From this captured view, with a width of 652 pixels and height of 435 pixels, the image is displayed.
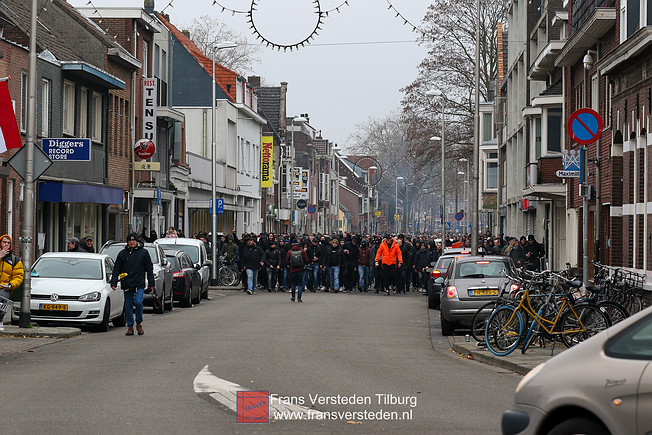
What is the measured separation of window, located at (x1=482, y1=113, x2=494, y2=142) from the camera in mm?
73625

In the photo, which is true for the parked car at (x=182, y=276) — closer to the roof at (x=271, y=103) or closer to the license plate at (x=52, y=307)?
the license plate at (x=52, y=307)

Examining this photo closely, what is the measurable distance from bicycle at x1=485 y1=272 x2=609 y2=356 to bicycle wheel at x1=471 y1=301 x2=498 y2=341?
0.83 m

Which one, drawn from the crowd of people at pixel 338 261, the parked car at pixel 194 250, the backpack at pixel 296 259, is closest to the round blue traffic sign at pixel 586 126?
the backpack at pixel 296 259

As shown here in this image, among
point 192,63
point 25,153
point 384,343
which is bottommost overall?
point 384,343

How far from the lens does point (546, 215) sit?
139 ft

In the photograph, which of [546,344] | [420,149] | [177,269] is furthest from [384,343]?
[420,149]

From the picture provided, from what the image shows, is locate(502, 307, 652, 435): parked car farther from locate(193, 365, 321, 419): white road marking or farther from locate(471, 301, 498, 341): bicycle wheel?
locate(471, 301, 498, 341): bicycle wheel

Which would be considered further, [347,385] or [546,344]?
[546,344]

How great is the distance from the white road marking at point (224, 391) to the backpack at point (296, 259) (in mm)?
17584

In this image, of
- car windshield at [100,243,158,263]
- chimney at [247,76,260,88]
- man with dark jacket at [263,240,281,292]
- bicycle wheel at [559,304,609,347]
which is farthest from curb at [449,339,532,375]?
chimney at [247,76,260,88]

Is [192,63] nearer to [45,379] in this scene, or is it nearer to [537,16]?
[537,16]

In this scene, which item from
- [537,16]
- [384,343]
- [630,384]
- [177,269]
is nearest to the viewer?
[630,384]

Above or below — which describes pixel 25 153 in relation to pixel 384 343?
above

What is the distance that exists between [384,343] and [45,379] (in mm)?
6919
